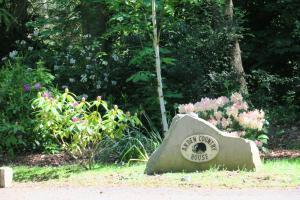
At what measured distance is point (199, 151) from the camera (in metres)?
9.38

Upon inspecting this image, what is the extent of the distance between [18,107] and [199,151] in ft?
15.9

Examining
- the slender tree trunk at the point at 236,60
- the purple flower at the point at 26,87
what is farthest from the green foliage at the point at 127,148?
the slender tree trunk at the point at 236,60

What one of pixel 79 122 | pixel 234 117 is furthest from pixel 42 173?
pixel 234 117

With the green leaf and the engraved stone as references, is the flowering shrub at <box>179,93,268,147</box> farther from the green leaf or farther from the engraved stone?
the green leaf

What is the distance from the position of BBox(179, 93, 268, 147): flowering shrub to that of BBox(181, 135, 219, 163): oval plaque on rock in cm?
80

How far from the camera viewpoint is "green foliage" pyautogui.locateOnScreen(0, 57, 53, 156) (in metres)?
12.4

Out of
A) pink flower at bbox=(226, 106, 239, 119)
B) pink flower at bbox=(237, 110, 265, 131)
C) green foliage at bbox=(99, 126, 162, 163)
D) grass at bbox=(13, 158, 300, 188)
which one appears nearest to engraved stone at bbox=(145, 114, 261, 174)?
grass at bbox=(13, 158, 300, 188)

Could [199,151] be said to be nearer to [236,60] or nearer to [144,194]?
[144,194]

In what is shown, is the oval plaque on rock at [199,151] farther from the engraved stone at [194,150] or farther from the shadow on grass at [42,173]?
the shadow on grass at [42,173]

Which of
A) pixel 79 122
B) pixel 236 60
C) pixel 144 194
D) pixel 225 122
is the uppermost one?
pixel 236 60

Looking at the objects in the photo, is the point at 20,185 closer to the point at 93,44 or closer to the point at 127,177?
the point at 127,177

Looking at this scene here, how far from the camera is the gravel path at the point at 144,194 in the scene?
Result: 7441 millimetres

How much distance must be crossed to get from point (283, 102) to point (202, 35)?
369 cm

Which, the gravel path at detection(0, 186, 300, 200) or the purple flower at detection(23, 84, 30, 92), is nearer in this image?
the gravel path at detection(0, 186, 300, 200)
